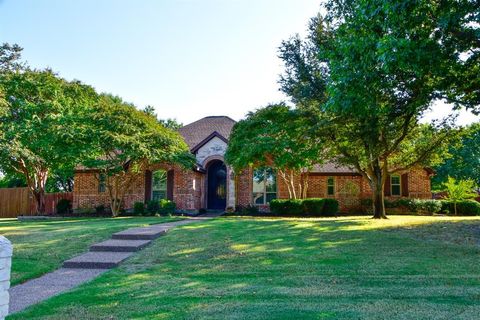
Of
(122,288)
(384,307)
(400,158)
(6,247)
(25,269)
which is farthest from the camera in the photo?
(400,158)

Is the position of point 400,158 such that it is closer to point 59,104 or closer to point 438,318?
point 438,318

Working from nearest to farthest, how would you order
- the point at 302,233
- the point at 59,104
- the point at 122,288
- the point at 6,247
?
the point at 6,247, the point at 122,288, the point at 302,233, the point at 59,104

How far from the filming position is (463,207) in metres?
21.8

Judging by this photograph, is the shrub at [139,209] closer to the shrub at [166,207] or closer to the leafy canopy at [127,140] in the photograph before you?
the shrub at [166,207]

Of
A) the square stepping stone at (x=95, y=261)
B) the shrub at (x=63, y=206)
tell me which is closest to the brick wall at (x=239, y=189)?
the shrub at (x=63, y=206)

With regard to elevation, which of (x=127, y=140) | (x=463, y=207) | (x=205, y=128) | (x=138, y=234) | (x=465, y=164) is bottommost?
(x=138, y=234)

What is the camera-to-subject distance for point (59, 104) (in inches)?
867

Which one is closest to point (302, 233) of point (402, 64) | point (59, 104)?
point (402, 64)

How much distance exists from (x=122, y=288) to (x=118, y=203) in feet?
49.1

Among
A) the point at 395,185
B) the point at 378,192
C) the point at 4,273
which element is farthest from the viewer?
the point at 395,185

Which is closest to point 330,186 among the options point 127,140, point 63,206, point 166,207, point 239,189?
point 239,189

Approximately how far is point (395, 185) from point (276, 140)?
12.9 meters

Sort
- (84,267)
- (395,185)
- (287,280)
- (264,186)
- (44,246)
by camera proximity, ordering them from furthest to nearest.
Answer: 1. (395,185)
2. (264,186)
3. (44,246)
4. (84,267)
5. (287,280)

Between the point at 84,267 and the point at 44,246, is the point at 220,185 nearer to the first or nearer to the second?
the point at 44,246
